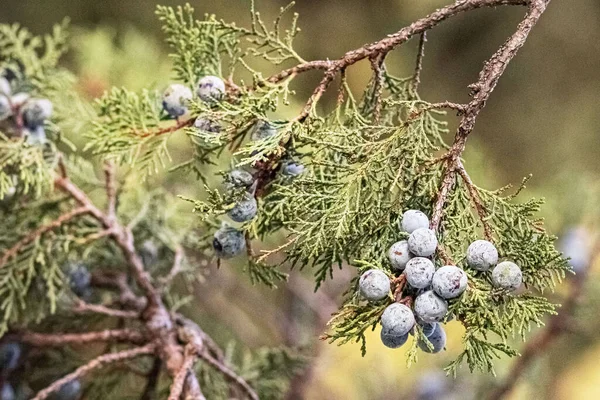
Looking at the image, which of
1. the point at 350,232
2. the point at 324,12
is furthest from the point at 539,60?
the point at 350,232

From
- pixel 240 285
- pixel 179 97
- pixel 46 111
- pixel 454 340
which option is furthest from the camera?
pixel 240 285

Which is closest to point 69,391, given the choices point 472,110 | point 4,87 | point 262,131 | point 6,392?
point 6,392

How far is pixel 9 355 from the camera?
673mm

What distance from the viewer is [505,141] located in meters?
1.76

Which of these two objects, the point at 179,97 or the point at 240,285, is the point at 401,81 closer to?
the point at 179,97

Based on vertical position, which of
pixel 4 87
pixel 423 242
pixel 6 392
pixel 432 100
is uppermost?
pixel 432 100

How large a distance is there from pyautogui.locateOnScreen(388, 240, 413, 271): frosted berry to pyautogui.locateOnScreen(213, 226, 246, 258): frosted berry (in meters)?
0.12

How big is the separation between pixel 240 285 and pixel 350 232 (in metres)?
0.91

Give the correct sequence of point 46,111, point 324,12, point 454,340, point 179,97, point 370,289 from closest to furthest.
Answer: point 370,289
point 179,97
point 46,111
point 454,340
point 324,12

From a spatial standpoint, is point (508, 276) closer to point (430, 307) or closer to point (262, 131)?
point (430, 307)

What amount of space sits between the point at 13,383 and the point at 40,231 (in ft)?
0.69

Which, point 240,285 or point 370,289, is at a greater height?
point 240,285

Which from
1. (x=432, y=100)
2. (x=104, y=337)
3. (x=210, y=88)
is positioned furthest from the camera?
(x=432, y=100)

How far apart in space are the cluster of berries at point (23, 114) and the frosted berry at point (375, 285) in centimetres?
35
